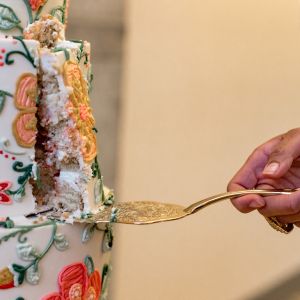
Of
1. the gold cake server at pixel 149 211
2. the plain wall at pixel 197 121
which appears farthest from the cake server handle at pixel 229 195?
the plain wall at pixel 197 121

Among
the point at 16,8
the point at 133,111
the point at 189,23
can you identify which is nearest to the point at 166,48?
the point at 189,23

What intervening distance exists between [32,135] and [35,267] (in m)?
0.23

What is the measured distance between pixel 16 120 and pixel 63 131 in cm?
9

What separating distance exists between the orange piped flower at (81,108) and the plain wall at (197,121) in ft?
3.61

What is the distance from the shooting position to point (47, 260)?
1.05 metres

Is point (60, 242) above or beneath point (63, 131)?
beneath

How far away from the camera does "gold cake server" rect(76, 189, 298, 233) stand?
3.51 ft

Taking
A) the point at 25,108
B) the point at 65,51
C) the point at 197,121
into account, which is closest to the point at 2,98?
the point at 25,108

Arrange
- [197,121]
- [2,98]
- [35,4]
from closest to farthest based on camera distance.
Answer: [2,98]
[35,4]
[197,121]

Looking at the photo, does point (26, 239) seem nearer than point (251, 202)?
Yes

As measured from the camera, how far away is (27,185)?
3.44 ft

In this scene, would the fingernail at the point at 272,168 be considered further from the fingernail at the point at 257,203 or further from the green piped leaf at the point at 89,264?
the green piped leaf at the point at 89,264

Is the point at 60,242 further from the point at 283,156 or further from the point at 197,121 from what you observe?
the point at 197,121

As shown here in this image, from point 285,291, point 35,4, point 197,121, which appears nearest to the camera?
point 35,4
